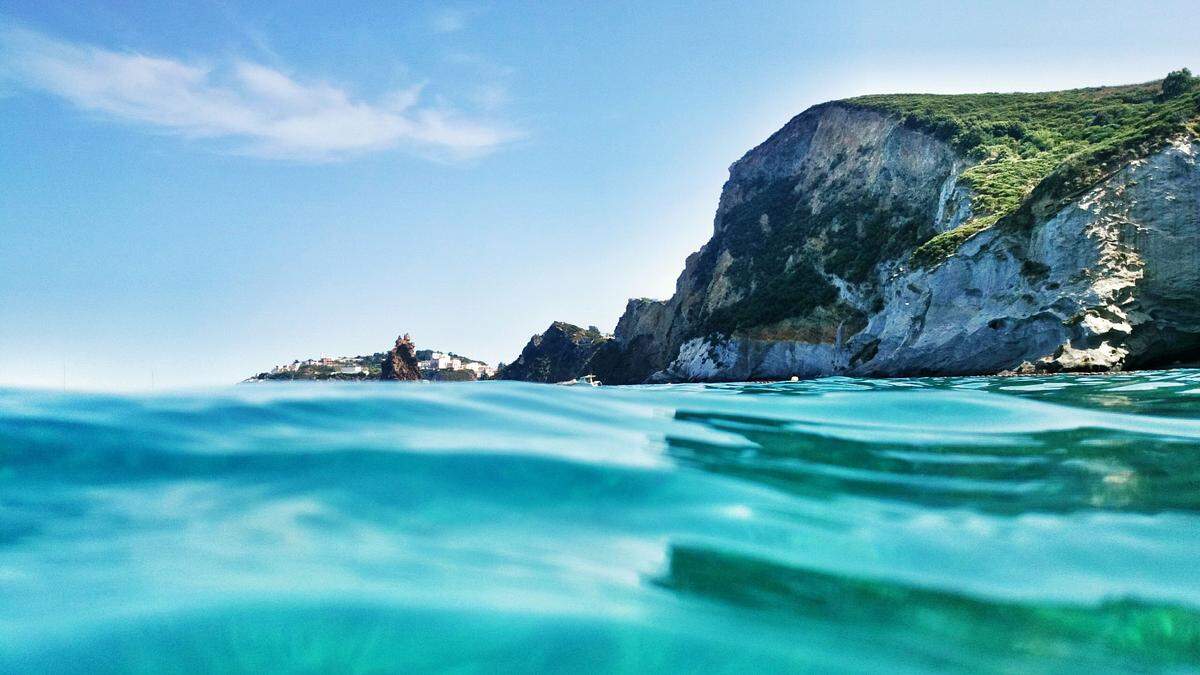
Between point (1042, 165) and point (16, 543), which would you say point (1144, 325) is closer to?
point (1042, 165)

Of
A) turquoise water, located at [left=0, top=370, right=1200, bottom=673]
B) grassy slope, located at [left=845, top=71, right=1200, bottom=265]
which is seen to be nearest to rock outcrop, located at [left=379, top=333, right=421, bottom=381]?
grassy slope, located at [left=845, top=71, right=1200, bottom=265]

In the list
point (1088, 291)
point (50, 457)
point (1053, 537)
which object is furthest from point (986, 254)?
point (50, 457)

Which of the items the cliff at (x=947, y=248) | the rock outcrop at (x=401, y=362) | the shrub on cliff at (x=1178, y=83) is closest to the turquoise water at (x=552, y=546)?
the cliff at (x=947, y=248)

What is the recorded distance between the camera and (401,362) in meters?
Answer: 76.5

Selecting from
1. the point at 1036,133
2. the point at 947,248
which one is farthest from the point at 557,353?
the point at 947,248

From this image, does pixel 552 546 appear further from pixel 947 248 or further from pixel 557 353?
pixel 557 353

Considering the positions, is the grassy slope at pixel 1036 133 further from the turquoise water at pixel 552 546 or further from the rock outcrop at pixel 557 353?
the rock outcrop at pixel 557 353

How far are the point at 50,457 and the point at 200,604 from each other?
2.24 meters

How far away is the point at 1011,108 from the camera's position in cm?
5466

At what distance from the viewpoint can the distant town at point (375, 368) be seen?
9281 centimetres

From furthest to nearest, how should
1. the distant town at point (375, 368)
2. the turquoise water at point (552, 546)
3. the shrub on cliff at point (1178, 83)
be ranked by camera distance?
1. the distant town at point (375, 368)
2. the shrub on cliff at point (1178, 83)
3. the turquoise water at point (552, 546)

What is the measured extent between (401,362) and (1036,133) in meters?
62.9

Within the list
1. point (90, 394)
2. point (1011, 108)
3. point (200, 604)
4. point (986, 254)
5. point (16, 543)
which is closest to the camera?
point (200, 604)

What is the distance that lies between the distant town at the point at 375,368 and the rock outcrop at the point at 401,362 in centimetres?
1327
